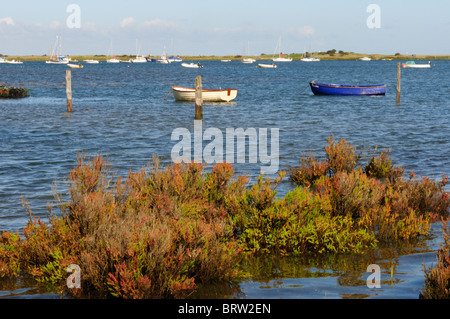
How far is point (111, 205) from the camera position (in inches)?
318

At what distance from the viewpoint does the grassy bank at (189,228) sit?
651 centimetres

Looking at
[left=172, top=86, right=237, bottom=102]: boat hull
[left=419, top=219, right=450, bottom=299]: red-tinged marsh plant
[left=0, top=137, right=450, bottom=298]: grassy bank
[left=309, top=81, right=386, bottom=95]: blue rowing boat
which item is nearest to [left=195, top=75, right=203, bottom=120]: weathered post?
[left=172, top=86, right=237, bottom=102]: boat hull

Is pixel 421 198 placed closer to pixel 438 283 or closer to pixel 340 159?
pixel 340 159

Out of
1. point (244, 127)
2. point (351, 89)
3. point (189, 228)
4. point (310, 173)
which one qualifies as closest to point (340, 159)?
point (310, 173)

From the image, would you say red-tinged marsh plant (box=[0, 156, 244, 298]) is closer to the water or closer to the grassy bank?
the grassy bank

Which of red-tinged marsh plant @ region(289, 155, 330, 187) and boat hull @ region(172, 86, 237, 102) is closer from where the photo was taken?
red-tinged marsh plant @ region(289, 155, 330, 187)

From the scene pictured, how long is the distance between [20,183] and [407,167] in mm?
11557

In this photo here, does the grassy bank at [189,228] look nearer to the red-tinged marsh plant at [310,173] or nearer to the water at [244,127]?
the water at [244,127]

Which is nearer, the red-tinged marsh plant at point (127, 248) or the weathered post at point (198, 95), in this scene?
the red-tinged marsh plant at point (127, 248)

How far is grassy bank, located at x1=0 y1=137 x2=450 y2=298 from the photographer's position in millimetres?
6508

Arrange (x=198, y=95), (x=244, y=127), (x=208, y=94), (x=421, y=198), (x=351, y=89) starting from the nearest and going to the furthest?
(x=421, y=198) → (x=244, y=127) → (x=198, y=95) → (x=208, y=94) → (x=351, y=89)

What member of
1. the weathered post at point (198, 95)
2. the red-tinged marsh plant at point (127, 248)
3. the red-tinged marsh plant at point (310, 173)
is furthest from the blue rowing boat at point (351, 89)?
the red-tinged marsh plant at point (127, 248)

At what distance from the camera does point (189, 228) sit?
281 inches
